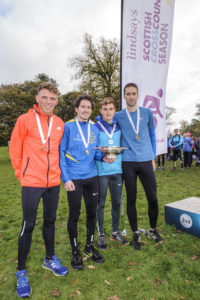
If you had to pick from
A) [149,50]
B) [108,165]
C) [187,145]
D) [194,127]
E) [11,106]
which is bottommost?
[108,165]

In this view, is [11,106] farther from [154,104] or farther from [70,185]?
[70,185]

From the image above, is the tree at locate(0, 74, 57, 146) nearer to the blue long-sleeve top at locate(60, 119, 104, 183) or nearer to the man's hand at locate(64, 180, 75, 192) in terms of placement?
the blue long-sleeve top at locate(60, 119, 104, 183)

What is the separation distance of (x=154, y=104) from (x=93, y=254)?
3.03m

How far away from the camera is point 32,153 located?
252 centimetres

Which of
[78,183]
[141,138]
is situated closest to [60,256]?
[78,183]

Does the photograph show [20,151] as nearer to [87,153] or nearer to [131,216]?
[87,153]

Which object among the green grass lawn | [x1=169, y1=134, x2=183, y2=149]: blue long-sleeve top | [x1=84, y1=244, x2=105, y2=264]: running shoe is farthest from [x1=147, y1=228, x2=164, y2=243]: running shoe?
[x1=169, y1=134, x2=183, y2=149]: blue long-sleeve top

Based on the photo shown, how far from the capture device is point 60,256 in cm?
332

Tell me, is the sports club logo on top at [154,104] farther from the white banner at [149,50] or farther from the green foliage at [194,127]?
the green foliage at [194,127]

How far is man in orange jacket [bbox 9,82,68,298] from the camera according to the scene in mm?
2486

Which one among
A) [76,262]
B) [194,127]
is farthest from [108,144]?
[194,127]

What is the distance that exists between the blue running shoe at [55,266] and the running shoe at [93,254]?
0.47 m

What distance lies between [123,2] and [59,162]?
10.2ft

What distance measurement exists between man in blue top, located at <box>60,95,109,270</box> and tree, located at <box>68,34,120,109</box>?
63.3 ft
